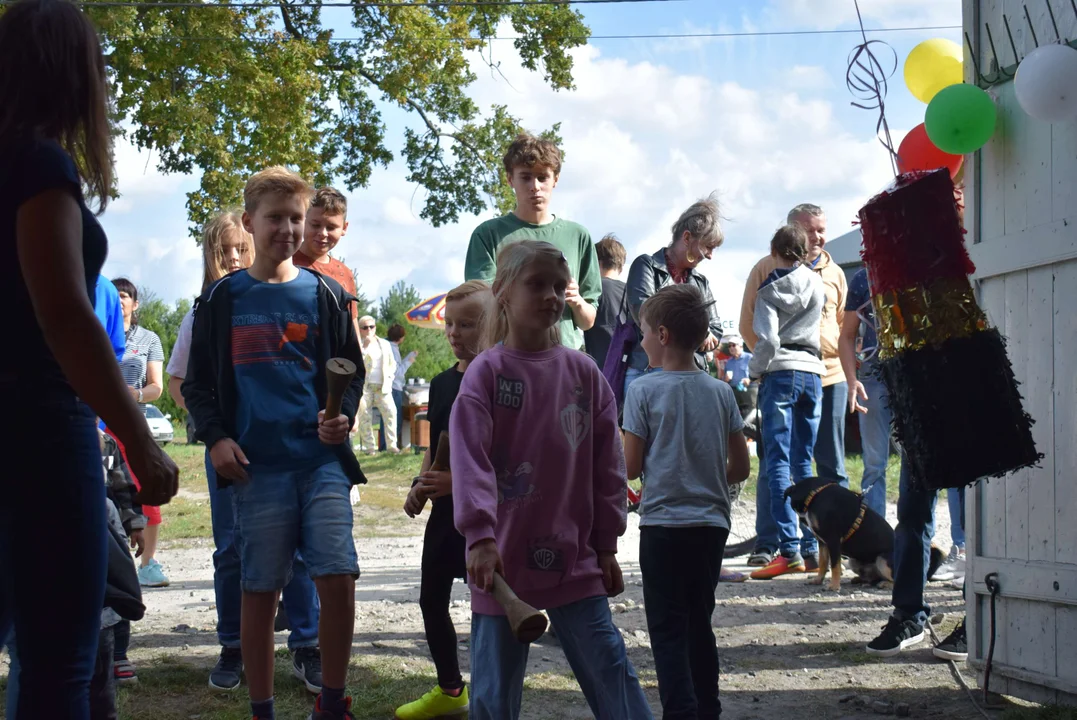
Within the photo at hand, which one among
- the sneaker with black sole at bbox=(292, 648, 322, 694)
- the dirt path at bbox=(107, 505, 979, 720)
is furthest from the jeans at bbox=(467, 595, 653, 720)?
the sneaker with black sole at bbox=(292, 648, 322, 694)

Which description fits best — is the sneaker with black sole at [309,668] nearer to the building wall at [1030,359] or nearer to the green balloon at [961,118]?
the building wall at [1030,359]

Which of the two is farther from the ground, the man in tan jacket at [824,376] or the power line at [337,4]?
the power line at [337,4]

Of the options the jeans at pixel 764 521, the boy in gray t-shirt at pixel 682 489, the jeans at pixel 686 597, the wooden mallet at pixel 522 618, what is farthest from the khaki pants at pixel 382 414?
the wooden mallet at pixel 522 618

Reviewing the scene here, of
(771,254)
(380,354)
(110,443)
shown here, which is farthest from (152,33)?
(110,443)

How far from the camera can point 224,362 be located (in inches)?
150

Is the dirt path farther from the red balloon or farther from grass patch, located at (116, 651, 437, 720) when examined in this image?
the red balloon

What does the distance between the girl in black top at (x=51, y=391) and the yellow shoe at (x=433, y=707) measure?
73.9 inches

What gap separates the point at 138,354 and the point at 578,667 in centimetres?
516

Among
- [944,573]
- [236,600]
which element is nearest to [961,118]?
[236,600]

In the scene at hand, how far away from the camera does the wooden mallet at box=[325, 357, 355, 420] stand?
3.60m

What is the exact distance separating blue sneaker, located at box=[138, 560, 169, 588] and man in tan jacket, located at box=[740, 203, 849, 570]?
3679 millimetres

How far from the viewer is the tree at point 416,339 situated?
39703 mm

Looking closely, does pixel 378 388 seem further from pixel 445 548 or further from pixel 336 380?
pixel 336 380

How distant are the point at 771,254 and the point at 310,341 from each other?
4098mm
